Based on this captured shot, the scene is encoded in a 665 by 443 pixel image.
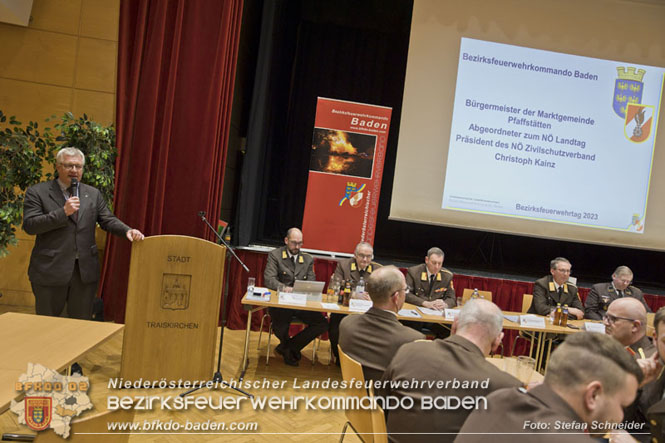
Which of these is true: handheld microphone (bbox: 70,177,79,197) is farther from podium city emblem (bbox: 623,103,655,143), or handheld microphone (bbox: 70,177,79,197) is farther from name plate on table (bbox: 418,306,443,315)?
podium city emblem (bbox: 623,103,655,143)

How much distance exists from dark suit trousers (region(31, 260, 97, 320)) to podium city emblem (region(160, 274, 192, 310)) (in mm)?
660

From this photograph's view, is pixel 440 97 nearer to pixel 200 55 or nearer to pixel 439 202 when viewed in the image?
pixel 439 202

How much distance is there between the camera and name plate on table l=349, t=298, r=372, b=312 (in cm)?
401

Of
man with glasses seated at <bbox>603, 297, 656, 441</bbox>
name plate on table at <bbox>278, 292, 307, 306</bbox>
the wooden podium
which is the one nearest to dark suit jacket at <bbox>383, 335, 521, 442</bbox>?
man with glasses seated at <bbox>603, 297, 656, 441</bbox>

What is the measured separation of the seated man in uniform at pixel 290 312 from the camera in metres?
4.71

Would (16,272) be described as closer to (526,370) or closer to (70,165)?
(70,165)

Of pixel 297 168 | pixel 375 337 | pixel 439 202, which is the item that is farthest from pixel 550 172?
pixel 375 337

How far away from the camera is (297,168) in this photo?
7.11 meters

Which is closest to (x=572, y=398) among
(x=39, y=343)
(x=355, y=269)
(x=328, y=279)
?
(x=39, y=343)

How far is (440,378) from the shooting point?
1.66 meters

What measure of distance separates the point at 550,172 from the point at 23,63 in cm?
617

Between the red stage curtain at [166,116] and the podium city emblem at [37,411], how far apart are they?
3.68 m

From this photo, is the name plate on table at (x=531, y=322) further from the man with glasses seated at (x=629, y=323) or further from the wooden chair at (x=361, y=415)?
the wooden chair at (x=361, y=415)

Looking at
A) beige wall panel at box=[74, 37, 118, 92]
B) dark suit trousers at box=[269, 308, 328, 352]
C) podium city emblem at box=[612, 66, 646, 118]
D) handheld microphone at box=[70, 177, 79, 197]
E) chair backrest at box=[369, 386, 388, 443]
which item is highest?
podium city emblem at box=[612, 66, 646, 118]
